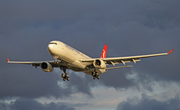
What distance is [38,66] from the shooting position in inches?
2539

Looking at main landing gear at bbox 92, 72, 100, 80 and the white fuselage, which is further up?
the white fuselage

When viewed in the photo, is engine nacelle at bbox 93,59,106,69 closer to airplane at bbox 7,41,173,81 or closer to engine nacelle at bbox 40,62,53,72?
airplane at bbox 7,41,173,81

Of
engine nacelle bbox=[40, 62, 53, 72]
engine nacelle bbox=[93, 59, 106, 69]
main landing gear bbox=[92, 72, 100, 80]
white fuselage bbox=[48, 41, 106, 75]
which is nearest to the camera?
white fuselage bbox=[48, 41, 106, 75]

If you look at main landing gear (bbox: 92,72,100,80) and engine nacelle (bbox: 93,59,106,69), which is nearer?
engine nacelle (bbox: 93,59,106,69)

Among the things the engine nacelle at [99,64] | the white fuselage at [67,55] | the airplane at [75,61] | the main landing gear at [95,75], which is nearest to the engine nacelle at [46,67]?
the airplane at [75,61]

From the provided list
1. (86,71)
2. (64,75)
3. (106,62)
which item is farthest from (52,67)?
(106,62)

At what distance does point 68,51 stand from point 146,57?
1395 cm

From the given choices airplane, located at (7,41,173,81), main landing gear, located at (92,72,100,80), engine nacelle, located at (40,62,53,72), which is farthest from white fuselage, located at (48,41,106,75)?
engine nacelle, located at (40,62,53,72)

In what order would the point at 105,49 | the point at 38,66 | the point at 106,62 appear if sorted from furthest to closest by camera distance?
the point at 105,49 → the point at 38,66 → the point at 106,62

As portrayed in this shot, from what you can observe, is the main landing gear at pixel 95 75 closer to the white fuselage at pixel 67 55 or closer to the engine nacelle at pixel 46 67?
the white fuselage at pixel 67 55

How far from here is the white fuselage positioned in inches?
1996

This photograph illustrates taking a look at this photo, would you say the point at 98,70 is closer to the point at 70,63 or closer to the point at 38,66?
the point at 70,63

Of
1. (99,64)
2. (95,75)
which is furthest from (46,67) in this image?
(99,64)

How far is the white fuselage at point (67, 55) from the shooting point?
50.7 meters
